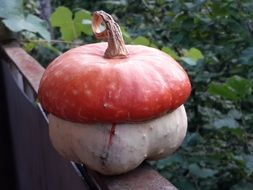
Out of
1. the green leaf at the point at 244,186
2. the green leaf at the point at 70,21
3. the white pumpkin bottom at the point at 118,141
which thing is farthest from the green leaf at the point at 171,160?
the white pumpkin bottom at the point at 118,141

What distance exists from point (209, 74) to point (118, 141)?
1.15 metres

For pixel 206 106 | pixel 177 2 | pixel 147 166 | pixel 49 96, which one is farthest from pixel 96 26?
pixel 206 106

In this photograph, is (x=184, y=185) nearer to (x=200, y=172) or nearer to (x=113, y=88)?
(x=200, y=172)

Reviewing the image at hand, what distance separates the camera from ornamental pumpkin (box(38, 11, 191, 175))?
2.63 feet

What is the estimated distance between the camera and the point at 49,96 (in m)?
0.86

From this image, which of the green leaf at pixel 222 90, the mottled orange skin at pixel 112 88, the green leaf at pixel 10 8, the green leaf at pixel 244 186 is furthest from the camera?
the green leaf at pixel 10 8

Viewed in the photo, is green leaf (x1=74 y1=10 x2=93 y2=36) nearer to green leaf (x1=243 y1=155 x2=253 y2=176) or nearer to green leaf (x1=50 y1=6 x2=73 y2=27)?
green leaf (x1=50 y1=6 x2=73 y2=27)

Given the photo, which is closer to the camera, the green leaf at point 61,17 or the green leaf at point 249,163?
the green leaf at point 249,163

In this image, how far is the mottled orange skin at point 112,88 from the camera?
799mm

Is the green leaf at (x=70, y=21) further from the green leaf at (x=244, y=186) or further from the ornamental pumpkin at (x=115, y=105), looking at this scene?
the ornamental pumpkin at (x=115, y=105)

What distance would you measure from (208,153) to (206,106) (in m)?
0.38

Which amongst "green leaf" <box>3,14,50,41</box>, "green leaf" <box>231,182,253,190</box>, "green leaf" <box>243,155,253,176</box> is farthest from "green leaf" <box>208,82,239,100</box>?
"green leaf" <box>3,14,50,41</box>

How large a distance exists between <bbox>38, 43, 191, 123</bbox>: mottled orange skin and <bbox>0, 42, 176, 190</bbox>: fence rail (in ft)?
0.43

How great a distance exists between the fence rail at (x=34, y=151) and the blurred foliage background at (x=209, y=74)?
0.17 meters
